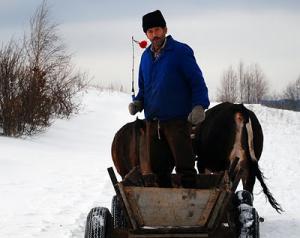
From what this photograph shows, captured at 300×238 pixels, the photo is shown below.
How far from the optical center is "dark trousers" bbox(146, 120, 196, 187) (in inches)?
180

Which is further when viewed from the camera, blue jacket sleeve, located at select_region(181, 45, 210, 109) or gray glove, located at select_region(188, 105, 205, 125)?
blue jacket sleeve, located at select_region(181, 45, 210, 109)

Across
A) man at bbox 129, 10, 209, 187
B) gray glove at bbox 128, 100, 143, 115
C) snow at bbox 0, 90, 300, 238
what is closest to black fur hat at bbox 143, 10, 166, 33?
man at bbox 129, 10, 209, 187

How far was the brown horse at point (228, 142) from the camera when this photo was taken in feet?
20.2

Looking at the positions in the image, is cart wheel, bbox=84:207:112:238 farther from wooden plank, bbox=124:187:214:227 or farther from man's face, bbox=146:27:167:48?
man's face, bbox=146:27:167:48

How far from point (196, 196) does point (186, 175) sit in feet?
2.09

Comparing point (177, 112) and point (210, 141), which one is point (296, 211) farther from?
point (177, 112)

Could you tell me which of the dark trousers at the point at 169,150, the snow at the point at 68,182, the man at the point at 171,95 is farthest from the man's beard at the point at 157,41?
the snow at the point at 68,182

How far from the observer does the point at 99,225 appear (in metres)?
4.16

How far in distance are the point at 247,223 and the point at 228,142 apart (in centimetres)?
220

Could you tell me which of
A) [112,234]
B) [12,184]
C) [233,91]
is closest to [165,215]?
[112,234]

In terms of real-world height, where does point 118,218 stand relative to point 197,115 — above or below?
below

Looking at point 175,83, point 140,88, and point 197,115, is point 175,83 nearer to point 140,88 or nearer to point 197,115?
point 197,115

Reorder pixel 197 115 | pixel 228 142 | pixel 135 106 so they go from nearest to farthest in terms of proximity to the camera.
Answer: pixel 197 115, pixel 135 106, pixel 228 142

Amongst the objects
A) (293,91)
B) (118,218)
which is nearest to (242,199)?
(118,218)
